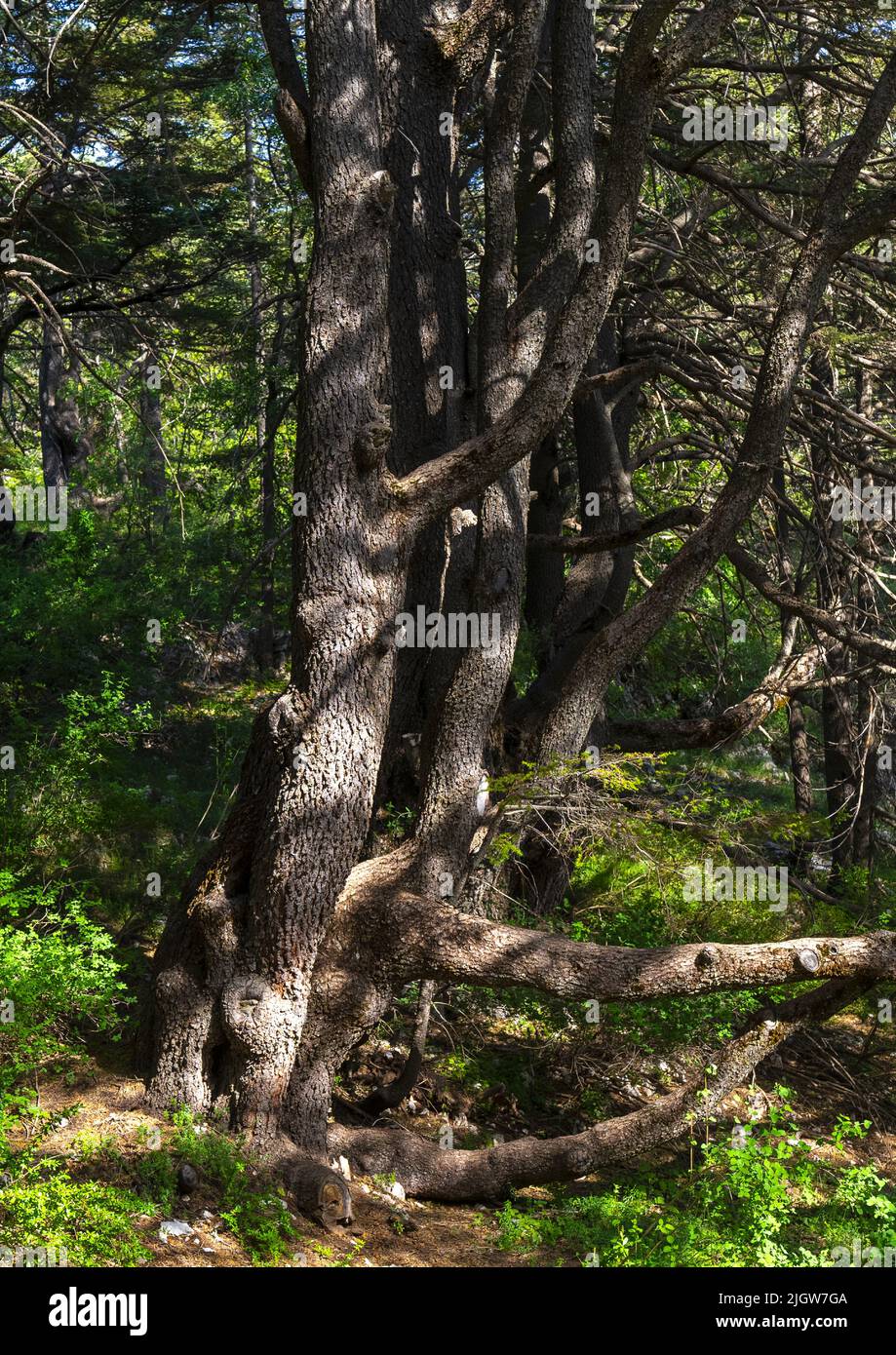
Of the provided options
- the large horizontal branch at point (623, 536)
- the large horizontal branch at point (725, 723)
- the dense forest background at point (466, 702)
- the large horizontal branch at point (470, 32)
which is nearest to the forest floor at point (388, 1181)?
the dense forest background at point (466, 702)

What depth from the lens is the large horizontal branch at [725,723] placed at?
868cm

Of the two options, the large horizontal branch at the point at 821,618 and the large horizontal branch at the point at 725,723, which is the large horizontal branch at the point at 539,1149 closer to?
the large horizontal branch at the point at 821,618

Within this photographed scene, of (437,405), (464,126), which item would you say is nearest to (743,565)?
(437,405)

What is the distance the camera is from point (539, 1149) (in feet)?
19.4

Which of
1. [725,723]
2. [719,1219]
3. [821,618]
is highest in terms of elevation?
[821,618]

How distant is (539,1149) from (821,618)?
12.3 ft

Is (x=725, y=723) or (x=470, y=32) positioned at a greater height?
(x=470, y=32)

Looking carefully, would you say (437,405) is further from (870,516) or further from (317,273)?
(870,516)

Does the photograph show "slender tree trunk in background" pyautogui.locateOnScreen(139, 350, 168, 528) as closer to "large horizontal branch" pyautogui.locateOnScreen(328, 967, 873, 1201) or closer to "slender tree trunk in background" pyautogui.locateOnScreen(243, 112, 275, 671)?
"slender tree trunk in background" pyautogui.locateOnScreen(243, 112, 275, 671)

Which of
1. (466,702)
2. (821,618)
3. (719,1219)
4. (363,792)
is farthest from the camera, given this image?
(821,618)

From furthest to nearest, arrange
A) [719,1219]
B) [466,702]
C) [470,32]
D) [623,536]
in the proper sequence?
[623,536], [470,32], [466,702], [719,1219]

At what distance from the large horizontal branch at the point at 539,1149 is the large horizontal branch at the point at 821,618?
2.44 meters

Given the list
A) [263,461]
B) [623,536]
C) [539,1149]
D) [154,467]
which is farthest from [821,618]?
[154,467]

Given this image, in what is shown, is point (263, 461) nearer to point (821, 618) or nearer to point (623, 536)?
point (623, 536)
